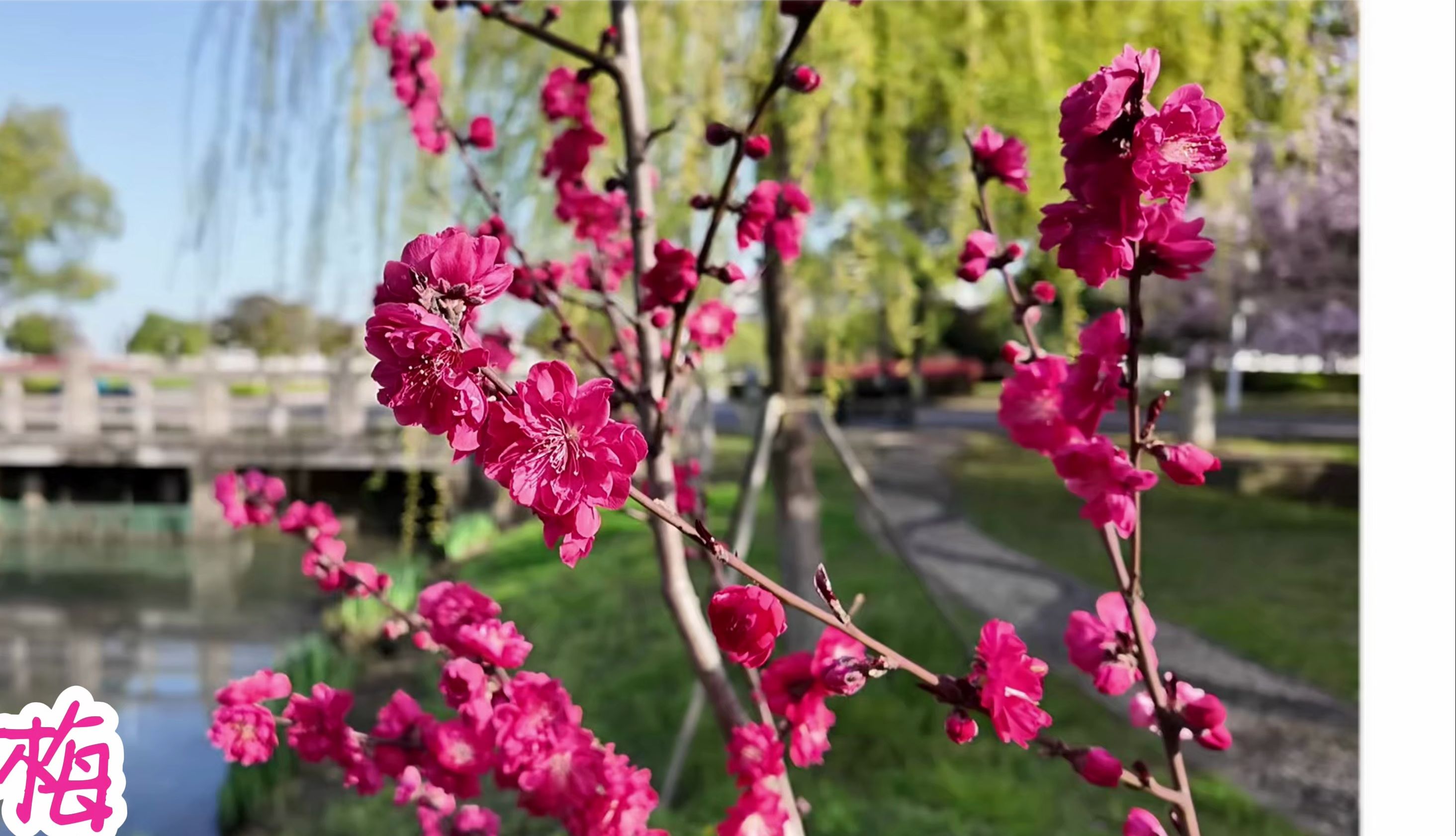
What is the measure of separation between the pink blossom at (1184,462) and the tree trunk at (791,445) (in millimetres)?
2019

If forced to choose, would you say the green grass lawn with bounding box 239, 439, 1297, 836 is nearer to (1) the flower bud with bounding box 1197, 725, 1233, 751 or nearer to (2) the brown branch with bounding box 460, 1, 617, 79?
(1) the flower bud with bounding box 1197, 725, 1233, 751

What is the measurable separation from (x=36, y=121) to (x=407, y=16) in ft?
53.8

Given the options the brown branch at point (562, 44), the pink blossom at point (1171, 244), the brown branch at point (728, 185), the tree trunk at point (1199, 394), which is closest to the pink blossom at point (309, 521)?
the brown branch at point (728, 185)


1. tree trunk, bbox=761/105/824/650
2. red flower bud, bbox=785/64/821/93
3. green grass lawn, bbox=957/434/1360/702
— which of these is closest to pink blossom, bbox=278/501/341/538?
red flower bud, bbox=785/64/821/93

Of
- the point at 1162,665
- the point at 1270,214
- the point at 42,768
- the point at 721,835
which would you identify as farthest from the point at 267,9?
the point at 1270,214

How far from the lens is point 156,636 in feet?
17.5

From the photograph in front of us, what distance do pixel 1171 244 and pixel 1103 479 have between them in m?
0.15

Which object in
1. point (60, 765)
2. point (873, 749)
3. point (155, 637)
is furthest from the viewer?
point (155, 637)

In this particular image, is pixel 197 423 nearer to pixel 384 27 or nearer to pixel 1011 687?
pixel 384 27

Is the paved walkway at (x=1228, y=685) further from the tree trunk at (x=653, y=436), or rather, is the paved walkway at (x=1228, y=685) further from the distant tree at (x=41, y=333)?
the distant tree at (x=41, y=333)

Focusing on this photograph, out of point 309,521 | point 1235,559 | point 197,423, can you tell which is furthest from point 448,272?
point 197,423

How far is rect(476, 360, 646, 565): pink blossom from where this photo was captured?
0.46 meters

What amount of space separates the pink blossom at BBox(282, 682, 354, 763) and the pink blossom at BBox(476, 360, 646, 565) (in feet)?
2.04

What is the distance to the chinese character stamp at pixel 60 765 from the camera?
1.58m
